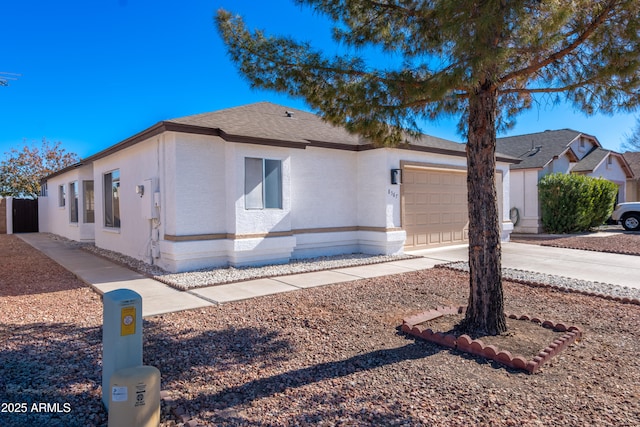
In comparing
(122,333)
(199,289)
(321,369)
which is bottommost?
(321,369)

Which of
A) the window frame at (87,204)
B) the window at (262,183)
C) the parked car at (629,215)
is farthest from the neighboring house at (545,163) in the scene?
the window frame at (87,204)

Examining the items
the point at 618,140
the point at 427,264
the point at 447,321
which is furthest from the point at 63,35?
the point at 618,140

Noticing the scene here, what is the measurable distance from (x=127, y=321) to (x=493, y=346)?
3.57 metres

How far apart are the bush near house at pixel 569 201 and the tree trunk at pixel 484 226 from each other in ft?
47.2

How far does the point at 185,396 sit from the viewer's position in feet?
10.7

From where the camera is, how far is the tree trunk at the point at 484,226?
460 cm

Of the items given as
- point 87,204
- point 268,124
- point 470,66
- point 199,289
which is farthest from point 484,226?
point 87,204

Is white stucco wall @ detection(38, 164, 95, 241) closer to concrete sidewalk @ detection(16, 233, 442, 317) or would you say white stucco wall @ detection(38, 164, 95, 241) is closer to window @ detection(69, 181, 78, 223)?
window @ detection(69, 181, 78, 223)

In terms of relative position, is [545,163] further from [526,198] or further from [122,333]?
[122,333]

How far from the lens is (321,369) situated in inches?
149

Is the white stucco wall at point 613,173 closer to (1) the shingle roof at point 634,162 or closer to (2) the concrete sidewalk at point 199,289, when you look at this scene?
(1) the shingle roof at point 634,162

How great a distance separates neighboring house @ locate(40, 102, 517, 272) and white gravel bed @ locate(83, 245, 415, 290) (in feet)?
0.91

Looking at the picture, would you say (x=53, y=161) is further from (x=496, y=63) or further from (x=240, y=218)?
(x=496, y=63)

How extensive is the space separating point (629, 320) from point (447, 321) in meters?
2.45
